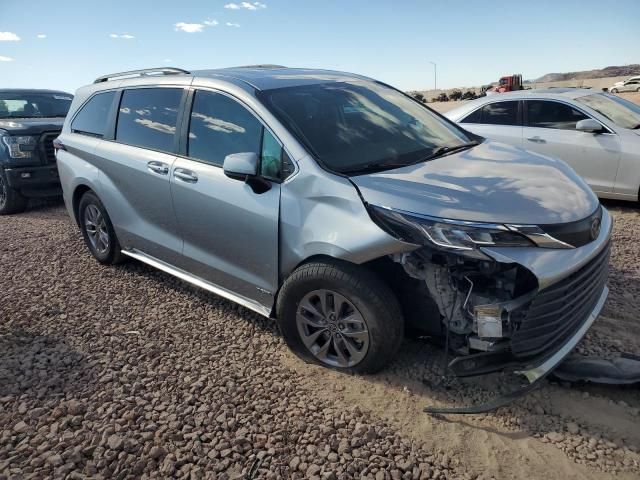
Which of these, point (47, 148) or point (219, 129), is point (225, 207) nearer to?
point (219, 129)

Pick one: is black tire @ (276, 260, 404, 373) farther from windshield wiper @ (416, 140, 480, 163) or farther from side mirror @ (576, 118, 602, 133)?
side mirror @ (576, 118, 602, 133)

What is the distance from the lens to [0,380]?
328 centimetres

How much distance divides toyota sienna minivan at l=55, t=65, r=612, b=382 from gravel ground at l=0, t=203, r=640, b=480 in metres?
0.29

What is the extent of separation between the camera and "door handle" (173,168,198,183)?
3.66 meters

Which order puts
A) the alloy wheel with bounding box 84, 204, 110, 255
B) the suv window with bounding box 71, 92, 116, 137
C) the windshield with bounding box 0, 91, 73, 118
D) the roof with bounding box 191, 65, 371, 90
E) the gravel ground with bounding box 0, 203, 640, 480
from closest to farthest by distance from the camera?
the gravel ground with bounding box 0, 203, 640, 480 < the roof with bounding box 191, 65, 371, 90 < the suv window with bounding box 71, 92, 116, 137 < the alloy wheel with bounding box 84, 204, 110, 255 < the windshield with bounding box 0, 91, 73, 118

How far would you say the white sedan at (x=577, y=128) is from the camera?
6191mm

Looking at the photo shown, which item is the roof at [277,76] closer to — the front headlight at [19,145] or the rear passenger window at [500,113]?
the rear passenger window at [500,113]

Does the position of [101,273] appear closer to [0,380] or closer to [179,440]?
[0,380]

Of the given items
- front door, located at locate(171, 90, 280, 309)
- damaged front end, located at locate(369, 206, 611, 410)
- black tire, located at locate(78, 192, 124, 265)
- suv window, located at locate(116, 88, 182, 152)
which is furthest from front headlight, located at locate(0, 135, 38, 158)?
damaged front end, located at locate(369, 206, 611, 410)

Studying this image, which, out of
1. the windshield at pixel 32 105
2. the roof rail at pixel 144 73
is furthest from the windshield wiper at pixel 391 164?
the windshield at pixel 32 105

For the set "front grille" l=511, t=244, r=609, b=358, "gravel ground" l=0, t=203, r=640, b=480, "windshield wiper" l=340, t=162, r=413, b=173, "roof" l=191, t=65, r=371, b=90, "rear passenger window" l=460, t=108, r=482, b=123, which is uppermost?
"roof" l=191, t=65, r=371, b=90

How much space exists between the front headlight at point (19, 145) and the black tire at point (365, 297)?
20.9 feet

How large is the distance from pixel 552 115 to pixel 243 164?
522cm

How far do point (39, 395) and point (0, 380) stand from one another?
0.39 m
